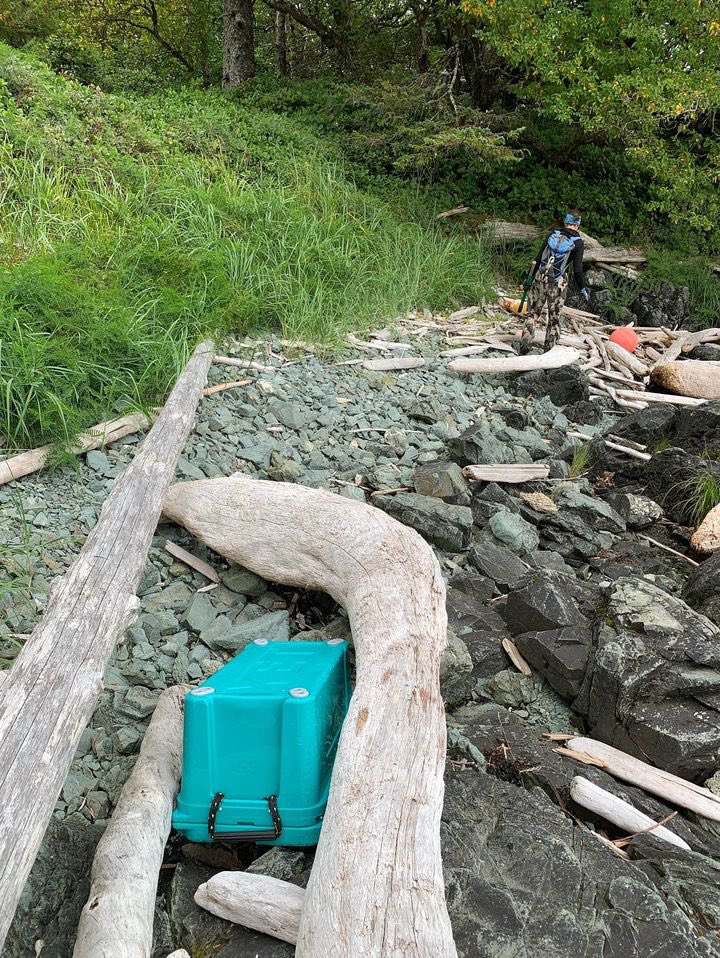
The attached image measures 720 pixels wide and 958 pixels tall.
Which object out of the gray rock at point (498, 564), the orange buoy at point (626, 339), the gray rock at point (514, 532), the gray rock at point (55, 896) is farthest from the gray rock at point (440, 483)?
the orange buoy at point (626, 339)

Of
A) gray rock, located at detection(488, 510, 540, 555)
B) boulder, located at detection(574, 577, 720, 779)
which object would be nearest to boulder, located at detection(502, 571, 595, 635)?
boulder, located at detection(574, 577, 720, 779)

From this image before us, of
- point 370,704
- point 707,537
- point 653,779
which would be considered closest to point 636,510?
point 707,537

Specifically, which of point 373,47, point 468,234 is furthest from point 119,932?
point 373,47

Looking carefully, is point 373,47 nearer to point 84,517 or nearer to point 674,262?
point 674,262

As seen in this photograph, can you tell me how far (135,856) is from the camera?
7.75 ft

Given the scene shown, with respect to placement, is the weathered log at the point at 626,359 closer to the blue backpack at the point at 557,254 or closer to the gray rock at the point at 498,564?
the blue backpack at the point at 557,254

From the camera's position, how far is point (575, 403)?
311 inches

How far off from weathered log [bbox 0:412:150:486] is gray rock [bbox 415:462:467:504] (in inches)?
79.8

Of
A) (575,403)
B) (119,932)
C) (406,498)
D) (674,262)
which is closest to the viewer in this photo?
(119,932)

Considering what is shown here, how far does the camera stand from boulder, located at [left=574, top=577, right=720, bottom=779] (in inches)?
128

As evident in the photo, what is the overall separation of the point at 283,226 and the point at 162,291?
9.27 feet

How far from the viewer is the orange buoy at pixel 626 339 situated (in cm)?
1011

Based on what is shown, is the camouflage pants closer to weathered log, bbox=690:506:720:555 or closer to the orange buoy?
the orange buoy

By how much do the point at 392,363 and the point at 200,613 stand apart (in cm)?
448
